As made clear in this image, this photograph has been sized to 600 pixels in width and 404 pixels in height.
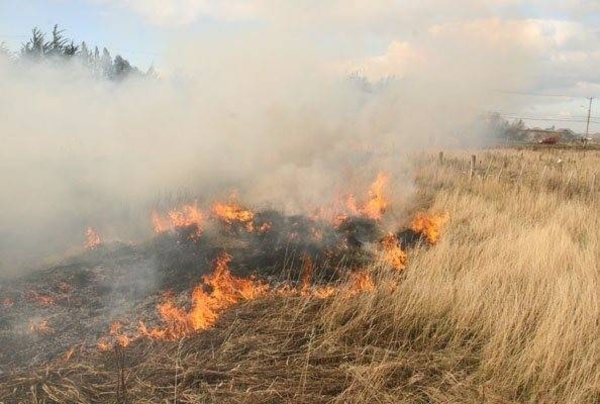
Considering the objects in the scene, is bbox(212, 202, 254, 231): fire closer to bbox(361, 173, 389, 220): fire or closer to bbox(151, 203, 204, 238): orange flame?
bbox(151, 203, 204, 238): orange flame

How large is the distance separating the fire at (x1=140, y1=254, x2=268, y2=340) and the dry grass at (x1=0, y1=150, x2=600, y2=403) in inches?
7.5

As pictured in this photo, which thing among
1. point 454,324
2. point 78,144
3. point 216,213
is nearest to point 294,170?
point 216,213

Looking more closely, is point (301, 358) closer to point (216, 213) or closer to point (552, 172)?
point (216, 213)

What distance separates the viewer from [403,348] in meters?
4.09

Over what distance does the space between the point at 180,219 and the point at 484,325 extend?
4.39 m

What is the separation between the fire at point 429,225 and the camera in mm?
7133

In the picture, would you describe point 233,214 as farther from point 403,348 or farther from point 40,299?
point 403,348

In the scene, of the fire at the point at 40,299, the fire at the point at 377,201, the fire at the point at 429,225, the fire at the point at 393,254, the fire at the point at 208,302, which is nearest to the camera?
the fire at the point at 208,302

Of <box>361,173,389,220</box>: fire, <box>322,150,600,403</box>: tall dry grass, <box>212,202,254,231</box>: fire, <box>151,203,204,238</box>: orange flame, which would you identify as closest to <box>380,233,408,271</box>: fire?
<box>322,150,600,403</box>: tall dry grass

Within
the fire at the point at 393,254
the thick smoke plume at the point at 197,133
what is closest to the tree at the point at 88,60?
the thick smoke plume at the point at 197,133

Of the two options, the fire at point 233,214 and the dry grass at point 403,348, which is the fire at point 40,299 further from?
the fire at point 233,214

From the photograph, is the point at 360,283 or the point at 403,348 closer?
the point at 403,348

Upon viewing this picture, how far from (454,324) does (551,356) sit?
0.90 m

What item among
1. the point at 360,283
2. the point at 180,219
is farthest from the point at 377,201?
the point at 180,219
